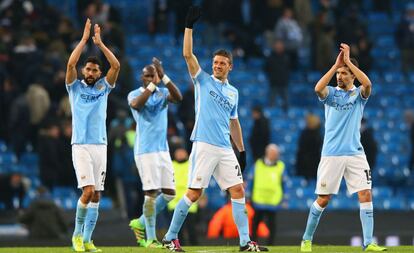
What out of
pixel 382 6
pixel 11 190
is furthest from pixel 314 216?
pixel 382 6

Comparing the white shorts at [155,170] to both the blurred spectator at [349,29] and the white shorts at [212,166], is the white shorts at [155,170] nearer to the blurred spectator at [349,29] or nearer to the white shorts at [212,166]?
the white shorts at [212,166]

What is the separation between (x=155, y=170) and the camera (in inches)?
780

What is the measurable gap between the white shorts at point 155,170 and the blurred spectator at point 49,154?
799 cm

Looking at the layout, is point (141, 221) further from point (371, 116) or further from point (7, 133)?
point (371, 116)

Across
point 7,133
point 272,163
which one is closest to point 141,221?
point 272,163

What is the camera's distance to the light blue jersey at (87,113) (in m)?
18.1

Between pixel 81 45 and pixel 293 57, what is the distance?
17.4 meters

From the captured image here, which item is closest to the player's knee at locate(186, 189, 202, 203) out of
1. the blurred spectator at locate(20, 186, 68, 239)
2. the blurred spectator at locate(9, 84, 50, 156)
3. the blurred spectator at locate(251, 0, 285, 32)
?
the blurred spectator at locate(20, 186, 68, 239)

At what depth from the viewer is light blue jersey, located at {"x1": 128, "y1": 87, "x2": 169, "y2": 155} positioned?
1984 cm

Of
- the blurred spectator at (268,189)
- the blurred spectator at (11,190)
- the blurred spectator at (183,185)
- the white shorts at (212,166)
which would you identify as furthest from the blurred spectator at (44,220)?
the white shorts at (212,166)

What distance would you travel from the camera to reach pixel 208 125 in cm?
1767

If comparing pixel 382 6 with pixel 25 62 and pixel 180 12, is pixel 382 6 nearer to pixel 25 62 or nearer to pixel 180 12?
pixel 180 12

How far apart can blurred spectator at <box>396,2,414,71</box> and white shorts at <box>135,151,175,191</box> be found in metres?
16.4

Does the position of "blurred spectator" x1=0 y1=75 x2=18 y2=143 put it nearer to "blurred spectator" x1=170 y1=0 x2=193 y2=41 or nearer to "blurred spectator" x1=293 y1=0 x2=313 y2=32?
"blurred spectator" x1=170 y1=0 x2=193 y2=41
